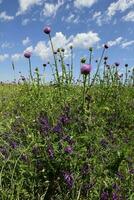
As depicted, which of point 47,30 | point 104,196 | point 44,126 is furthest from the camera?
point 47,30

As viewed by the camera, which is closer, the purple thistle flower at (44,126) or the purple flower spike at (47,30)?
the purple thistle flower at (44,126)

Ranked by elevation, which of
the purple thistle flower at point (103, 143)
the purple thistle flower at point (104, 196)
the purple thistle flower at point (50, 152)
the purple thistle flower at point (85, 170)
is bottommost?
the purple thistle flower at point (104, 196)

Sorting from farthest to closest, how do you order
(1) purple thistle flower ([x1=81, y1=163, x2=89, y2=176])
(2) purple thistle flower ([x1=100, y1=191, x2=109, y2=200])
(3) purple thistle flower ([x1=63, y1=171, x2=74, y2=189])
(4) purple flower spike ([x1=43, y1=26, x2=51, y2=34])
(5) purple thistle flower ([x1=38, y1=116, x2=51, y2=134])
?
(4) purple flower spike ([x1=43, y1=26, x2=51, y2=34]), (5) purple thistle flower ([x1=38, y1=116, x2=51, y2=134]), (1) purple thistle flower ([x1=81, y1=163, x2=89, y2=176]), (3) purple thistle flower ([x1=63, y1=171, x2=74, y2=189]), (2) purple thistle flower ([x1=100, y1=191, x2=109, y2=200])

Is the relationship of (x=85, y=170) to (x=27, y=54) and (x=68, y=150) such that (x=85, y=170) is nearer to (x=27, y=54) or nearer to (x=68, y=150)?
(x=68, y=150)

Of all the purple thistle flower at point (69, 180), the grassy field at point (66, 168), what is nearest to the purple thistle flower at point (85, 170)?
the grassy field at point (66, 168)

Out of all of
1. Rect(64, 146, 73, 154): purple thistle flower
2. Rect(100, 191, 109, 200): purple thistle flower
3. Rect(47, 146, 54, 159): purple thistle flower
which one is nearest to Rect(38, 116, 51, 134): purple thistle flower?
Rect(47, 146, 54, 159): purple thistle flower

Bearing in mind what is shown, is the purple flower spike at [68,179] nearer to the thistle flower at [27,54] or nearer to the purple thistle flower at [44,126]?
the purple thistle flower at [44,126]

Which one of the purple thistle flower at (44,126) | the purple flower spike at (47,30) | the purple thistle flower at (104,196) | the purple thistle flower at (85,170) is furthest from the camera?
the purple flower spike at (47,30)

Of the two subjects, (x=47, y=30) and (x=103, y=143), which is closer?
(x=103, y=143)

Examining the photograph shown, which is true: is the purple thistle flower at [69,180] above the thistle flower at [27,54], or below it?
below

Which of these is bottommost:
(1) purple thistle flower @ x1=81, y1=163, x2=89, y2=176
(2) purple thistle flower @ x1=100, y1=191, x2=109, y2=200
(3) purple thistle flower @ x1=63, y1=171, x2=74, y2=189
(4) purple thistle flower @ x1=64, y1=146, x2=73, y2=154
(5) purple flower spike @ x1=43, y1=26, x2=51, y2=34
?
(2) purple thistle flower @ x1=100, y1=191, x2=109, y2=200

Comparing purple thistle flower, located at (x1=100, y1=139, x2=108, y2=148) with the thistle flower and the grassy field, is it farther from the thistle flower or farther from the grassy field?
the thistle flower

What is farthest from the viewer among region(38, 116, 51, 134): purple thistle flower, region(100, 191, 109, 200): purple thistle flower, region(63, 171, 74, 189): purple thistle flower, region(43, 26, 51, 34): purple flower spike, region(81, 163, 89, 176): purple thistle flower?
region(43, 26, 51, 34): purple flower spike

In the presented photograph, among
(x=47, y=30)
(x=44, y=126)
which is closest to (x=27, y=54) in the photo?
(x=47, y=30)
